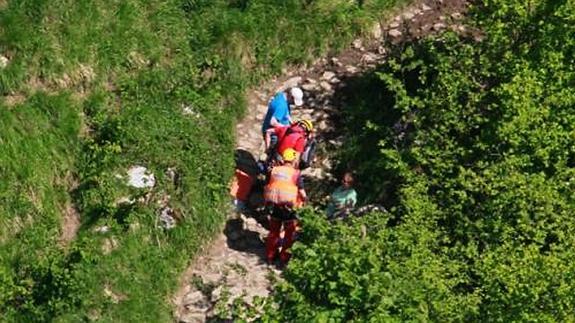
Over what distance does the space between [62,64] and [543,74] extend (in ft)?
23.4

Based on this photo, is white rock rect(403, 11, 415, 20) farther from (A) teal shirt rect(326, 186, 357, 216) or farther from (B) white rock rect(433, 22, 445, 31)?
(A) teal shirt rect(326, 186, 357, 216)

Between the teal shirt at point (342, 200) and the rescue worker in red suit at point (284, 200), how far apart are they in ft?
1.35

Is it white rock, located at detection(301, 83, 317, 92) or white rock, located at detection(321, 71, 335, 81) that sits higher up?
white rock, located at detection(321, 71, 335, 81)

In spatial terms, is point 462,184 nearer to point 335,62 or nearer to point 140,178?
point 335,62

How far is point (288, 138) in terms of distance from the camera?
14.8 meters

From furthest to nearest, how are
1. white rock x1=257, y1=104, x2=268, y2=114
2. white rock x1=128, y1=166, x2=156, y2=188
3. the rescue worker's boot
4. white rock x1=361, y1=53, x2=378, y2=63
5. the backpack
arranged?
white rock x1=361, y1=53, x2=378, y2=63, white rock x1=257, y1=104, x2=268, y2=114, the backpack, white rock x1=128, y1=166, x2=156, y2=188, the rescue worker's boot

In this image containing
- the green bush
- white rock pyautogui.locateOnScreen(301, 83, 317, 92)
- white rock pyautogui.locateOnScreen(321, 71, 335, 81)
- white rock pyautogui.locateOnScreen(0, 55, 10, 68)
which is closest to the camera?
the green bush

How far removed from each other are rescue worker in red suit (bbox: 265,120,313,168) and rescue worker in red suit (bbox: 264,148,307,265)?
0.25 metres

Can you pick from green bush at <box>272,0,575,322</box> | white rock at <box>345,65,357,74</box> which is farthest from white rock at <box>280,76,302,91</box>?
green bush at <box>272,0,575,322</box>

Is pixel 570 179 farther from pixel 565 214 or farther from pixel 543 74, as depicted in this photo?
pixel 543 74

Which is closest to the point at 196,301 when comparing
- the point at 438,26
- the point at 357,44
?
the point at 357,44

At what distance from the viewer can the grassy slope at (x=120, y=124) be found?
1359 cm

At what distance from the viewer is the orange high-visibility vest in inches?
545

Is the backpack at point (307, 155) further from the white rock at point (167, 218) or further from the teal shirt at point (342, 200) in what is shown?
the white rock at point (167, 218)
